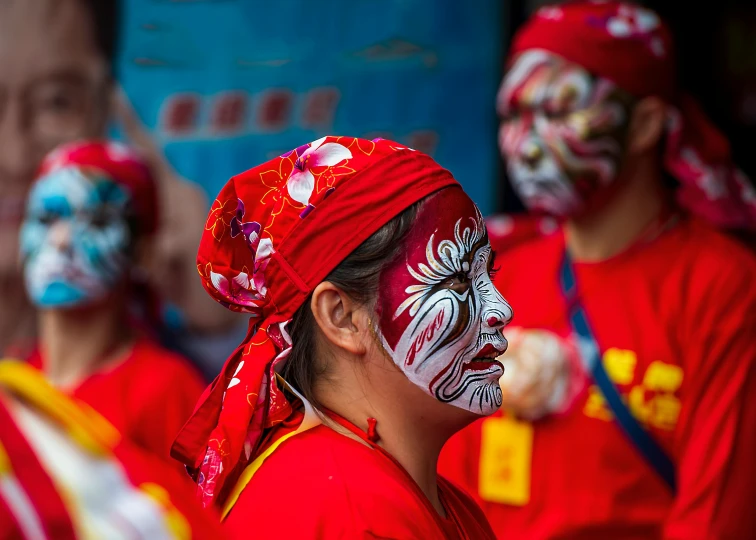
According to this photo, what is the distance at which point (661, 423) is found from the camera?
359cm

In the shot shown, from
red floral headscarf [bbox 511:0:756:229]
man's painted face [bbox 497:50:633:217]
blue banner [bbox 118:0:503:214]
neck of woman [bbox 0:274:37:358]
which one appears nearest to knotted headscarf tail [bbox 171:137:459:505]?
man's painted face [bbox 497:50:633:217]

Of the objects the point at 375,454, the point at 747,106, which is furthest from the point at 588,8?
the point at 375,454

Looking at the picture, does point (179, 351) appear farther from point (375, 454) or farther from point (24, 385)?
point (24, 385)

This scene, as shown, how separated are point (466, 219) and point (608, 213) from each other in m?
1.89

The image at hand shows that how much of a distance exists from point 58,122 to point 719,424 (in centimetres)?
350

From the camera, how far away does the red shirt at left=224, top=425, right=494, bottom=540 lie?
192 cm

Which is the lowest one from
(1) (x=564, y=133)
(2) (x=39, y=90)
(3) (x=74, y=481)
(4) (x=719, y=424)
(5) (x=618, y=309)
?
(2) (x=39, y=90)

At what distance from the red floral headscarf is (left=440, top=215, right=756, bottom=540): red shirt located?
21cm

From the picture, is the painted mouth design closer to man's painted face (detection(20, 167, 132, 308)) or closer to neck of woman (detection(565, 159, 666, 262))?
neck of woman (detection(565, 159, 666, 262))

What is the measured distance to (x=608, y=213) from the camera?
157 inches

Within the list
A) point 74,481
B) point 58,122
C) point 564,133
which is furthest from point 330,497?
point 58,122

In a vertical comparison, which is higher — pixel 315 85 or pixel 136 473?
pixel 136 473

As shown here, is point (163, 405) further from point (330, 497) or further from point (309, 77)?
point (330, 497)

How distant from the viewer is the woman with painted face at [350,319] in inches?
83.7
